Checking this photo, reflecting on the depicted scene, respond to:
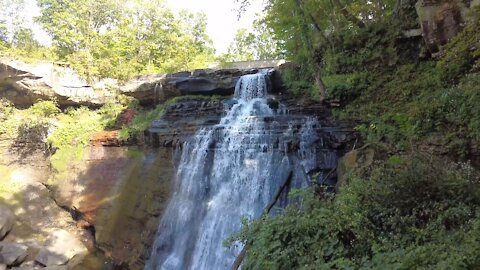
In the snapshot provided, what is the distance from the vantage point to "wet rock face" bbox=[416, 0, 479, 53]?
8398 millimetres

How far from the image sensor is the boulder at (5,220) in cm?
1140

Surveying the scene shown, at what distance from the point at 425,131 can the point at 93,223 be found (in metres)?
10.1

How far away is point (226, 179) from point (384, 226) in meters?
6.07

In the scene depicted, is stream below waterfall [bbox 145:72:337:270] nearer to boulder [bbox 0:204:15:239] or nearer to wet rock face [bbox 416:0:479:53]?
wet rock face [bbox 416:0:479:53]

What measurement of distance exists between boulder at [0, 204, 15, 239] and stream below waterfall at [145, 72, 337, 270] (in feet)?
17.3

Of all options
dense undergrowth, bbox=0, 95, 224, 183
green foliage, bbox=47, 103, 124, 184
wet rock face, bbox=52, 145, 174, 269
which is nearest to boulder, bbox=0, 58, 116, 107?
dense undergrowth, bbox=0, 95, 224, 183

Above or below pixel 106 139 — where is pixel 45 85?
above

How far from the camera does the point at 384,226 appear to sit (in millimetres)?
4668

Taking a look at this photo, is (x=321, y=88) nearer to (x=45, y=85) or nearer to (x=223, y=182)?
(x=223, y=182)

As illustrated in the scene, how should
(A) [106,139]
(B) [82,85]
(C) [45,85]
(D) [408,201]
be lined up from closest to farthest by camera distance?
(D) [408,201], (A) [106,139], (C) [45,85], (B) [82,85]

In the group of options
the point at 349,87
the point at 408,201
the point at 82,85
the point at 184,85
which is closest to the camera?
the point at 408,201

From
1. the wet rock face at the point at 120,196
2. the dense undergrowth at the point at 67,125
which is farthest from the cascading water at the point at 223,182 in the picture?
the dense undergrowth at the point at 67,125

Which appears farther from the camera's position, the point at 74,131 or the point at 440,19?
the point at 74,131

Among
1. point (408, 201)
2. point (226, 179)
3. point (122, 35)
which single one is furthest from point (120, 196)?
point (122, 35)
